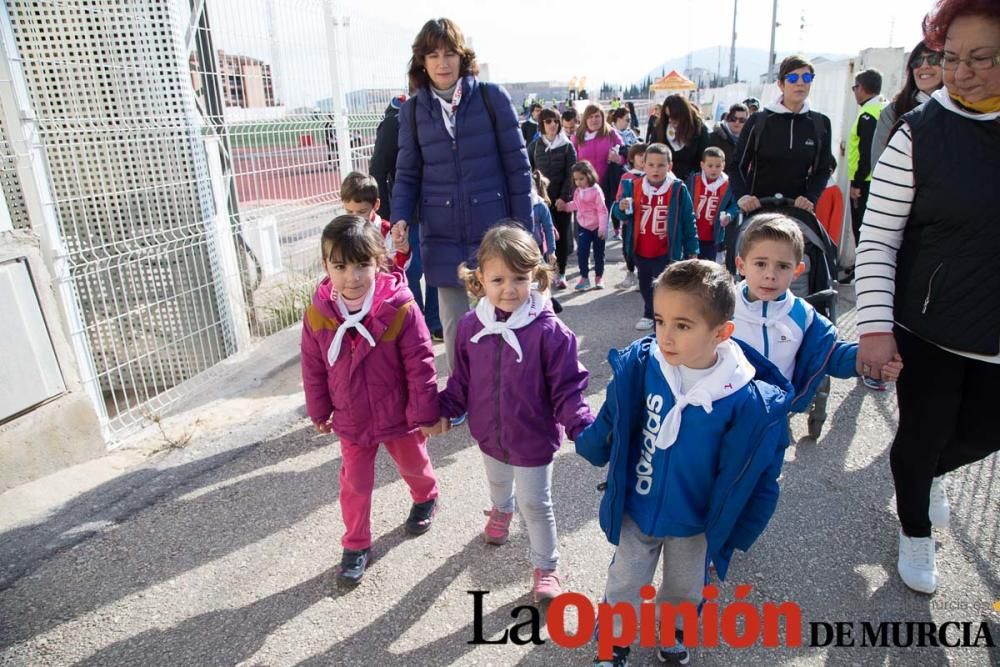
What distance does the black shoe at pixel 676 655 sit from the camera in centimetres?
228

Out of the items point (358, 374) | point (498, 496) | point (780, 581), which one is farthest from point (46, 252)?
point (780, 581)

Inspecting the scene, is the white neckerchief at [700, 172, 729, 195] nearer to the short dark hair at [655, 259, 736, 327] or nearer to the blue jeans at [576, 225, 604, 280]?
the blue jeans at [576, 225, 604, 280]

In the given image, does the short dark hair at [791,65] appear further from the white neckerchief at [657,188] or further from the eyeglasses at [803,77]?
the white neckerchief at [657,188]

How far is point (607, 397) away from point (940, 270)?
3.85 feet

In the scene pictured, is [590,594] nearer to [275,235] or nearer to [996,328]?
[996,328]

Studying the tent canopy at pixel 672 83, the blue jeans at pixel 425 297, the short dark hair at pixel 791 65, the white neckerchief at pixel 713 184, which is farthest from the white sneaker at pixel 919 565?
the tent canopy at pixel 672 83

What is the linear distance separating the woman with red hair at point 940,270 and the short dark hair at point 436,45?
6.93 feet

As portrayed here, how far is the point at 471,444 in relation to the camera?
3928mm

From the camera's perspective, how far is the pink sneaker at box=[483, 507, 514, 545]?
294 centimetres

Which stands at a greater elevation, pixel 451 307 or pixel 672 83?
pixel 672 83

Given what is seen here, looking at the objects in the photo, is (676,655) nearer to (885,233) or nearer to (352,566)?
(352,566)

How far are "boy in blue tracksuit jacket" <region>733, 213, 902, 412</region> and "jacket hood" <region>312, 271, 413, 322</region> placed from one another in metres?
1.41

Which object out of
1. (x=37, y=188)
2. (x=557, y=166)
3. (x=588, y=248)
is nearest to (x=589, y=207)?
(x=588, y=248)

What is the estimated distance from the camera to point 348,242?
2602 mm
